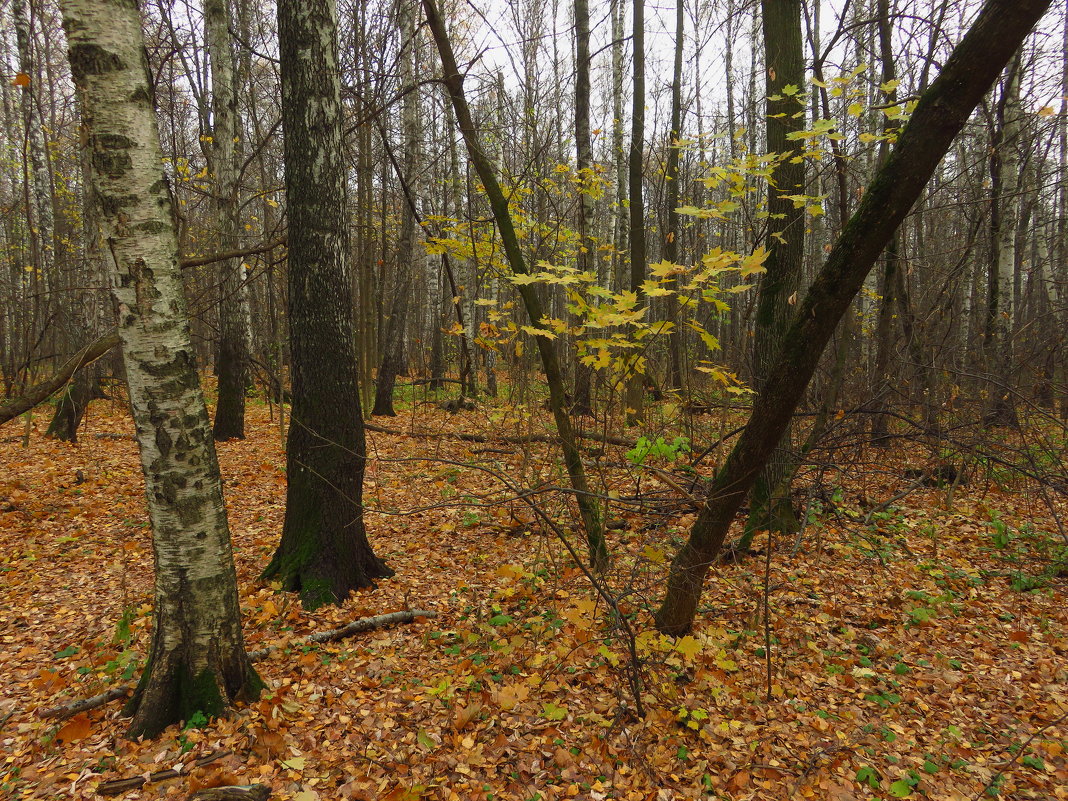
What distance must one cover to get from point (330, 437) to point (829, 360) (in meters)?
6.34

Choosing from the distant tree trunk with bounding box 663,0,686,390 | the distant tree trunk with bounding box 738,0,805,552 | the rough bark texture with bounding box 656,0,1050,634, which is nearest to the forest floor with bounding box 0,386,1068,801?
the rough bark texture with bounding box 656,0,1050,634

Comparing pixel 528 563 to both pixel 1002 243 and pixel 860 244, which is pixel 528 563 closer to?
pixel 860 244

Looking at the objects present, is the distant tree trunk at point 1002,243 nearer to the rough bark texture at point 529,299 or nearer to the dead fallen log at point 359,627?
the rough bark texture at point 529,299

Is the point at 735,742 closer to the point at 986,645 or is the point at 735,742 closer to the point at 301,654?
the point at 986,645

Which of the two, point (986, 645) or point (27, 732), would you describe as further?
point (986, 645)

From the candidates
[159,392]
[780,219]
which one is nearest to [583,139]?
[780,219]

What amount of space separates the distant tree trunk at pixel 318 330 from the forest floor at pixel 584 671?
34 centimetres

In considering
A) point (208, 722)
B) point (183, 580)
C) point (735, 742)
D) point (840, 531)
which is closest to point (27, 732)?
point (208, 722)

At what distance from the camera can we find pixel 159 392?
253cm

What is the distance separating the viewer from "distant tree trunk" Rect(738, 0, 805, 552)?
447cm

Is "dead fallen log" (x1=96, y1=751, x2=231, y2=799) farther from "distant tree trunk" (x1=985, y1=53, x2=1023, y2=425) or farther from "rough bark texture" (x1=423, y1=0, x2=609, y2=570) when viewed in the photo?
"distant tree trunk" (x1=985, y1=53, x2=1023, y2=425)

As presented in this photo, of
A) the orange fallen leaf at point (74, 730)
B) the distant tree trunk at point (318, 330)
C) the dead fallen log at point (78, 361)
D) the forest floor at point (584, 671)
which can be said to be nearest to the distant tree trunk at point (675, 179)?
the forest floor at point (584, 671)

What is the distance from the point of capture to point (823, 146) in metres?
4.55

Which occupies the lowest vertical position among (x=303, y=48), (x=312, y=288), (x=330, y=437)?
(x=330, y=437)
